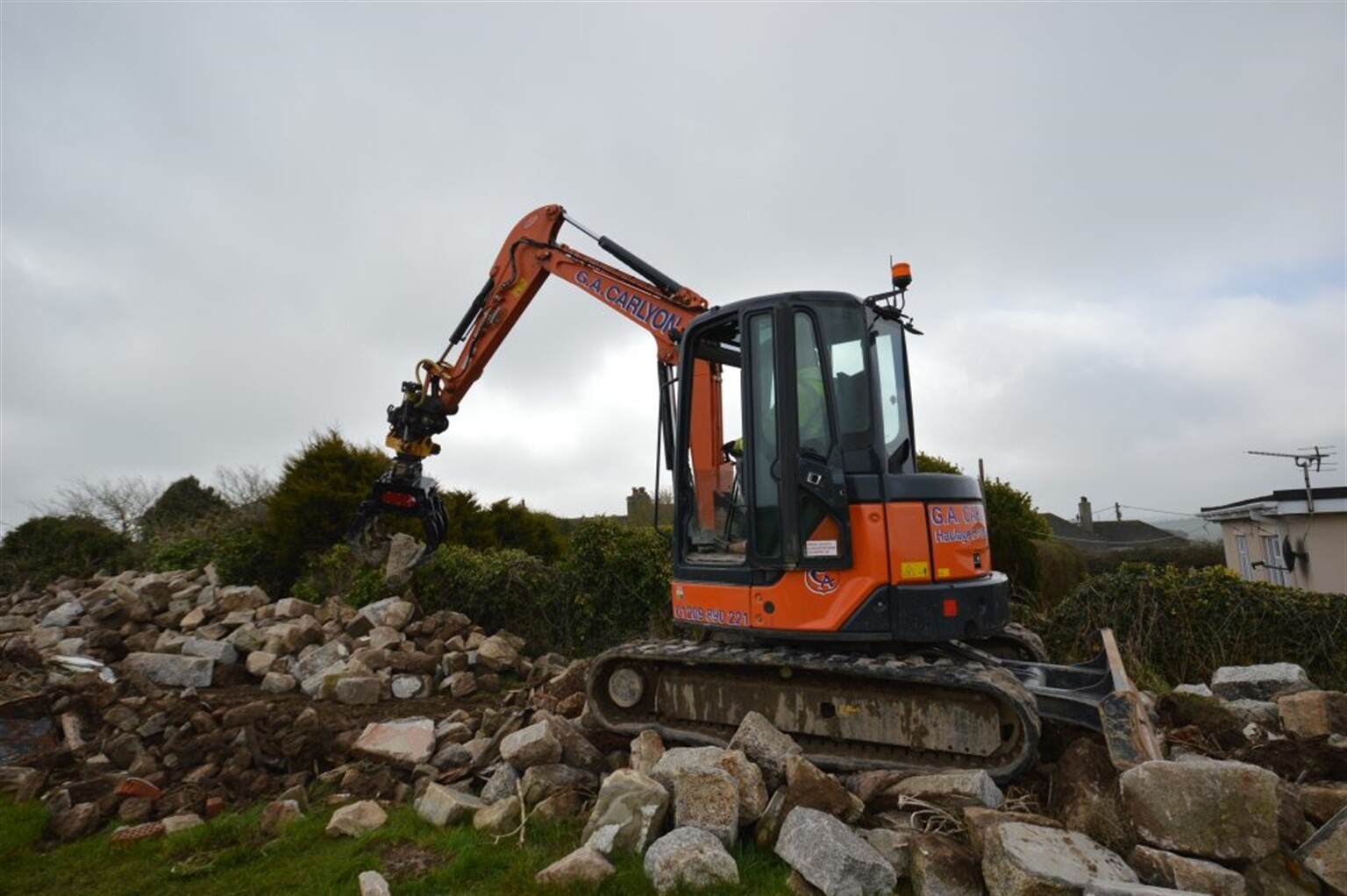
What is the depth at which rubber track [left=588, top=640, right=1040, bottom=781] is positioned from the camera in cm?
397

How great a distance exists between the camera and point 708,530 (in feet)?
17.5

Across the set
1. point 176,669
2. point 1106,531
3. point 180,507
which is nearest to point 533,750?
point 176,669

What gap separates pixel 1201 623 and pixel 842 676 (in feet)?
15.0

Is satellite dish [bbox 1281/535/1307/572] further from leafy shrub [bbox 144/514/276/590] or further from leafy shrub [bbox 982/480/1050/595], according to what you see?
leafy shrub [bbox 144/514/276/590]

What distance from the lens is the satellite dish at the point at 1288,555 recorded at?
11773mm

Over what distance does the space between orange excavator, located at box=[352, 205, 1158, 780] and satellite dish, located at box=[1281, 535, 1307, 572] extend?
9.60 m

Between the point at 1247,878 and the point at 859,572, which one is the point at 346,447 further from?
the point at 1247,878

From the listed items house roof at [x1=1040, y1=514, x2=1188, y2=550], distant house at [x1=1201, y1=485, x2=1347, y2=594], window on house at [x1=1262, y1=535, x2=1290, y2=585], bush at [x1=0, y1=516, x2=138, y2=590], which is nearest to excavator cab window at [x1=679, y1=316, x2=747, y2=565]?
distant house at [x1=1201, y1=485, x2=1347, y2=594]

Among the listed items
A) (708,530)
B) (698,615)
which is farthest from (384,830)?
(708,530)

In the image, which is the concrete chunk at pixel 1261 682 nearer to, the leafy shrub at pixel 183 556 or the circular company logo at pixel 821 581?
the circular company logo at pixel 821 581

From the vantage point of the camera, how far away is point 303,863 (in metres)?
4.03

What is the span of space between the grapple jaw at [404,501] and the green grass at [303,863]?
4.22m

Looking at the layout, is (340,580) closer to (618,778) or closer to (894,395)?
(618,778)

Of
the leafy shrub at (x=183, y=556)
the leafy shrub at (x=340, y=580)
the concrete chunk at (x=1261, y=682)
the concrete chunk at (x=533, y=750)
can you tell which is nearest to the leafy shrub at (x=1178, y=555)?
the concrete chunk at (x=1261, y=682)
